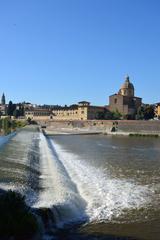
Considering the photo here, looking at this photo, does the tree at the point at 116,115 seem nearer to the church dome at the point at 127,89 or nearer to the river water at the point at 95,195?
the church dome at the point at 127,89

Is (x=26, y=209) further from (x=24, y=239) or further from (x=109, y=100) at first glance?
(x=109, y=100)

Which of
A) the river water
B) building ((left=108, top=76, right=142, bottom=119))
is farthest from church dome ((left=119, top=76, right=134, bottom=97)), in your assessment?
the river water

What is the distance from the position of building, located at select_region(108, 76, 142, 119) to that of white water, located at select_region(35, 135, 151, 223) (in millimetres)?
97013

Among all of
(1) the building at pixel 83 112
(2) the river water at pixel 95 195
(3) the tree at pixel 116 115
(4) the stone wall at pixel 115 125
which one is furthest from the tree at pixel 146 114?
(2) the river water at pixel 95 195

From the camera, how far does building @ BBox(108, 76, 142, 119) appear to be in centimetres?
11725

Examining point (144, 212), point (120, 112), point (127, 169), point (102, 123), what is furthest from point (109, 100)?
point (144, 212)

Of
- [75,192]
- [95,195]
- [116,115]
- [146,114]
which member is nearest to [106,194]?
[95,195]

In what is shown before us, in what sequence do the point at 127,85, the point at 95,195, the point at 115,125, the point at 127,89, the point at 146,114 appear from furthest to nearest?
the point at 127,85 → the point at 127,89 → the point at 146,114 → the point at 115,125 → the point at 95,195

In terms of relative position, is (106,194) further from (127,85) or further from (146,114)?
(127,85)

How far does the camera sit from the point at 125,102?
119 meters

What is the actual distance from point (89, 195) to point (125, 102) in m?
108

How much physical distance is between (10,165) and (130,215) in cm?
528

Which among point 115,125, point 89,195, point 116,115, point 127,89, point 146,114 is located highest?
point 127,89

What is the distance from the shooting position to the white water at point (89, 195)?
9.38 m
